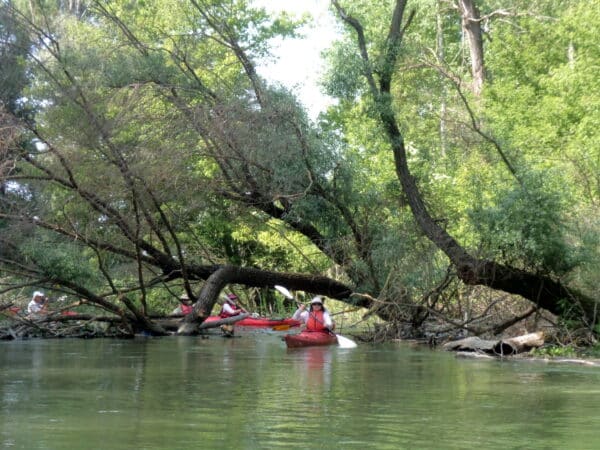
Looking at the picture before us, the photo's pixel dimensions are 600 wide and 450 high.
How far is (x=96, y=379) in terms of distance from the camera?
1427 cm

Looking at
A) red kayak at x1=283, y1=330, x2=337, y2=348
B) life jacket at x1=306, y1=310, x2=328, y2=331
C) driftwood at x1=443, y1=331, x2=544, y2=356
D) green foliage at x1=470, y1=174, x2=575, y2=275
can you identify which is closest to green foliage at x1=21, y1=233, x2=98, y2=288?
red kayak at x1=283, y1=330, x2=337, y2=348

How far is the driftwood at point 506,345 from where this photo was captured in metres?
18.8

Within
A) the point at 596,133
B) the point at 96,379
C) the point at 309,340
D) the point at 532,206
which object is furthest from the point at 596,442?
the point at 596,133

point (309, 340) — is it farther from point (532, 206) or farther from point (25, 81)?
point (25, 81)

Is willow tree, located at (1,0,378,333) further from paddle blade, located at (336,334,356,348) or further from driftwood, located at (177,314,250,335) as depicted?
paddle blade, located at (336,334,356,348)

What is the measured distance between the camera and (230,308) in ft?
89.6

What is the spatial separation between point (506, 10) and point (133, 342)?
732 inches

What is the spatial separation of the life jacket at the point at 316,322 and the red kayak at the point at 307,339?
24cm

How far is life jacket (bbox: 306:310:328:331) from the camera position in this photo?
22.0 metres

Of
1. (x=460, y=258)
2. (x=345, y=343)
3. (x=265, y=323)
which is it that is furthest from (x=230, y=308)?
(x=460, y=258)

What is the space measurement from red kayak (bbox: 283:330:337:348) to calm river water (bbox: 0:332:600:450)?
2.17 metres

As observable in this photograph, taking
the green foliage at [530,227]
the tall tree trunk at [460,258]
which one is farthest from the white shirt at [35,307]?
the green foliage at [530,227]

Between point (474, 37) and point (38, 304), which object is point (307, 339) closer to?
point (38, 304)

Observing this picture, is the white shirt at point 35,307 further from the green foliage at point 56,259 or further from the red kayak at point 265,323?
the red kayak at point 265,323
